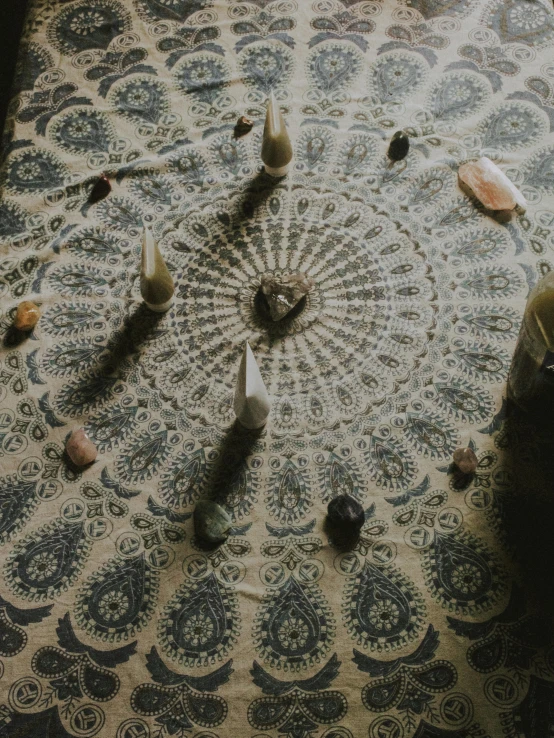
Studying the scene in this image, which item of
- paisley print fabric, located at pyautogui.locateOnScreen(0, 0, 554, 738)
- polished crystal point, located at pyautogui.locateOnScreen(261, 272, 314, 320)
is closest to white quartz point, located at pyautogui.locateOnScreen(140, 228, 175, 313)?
paisley print fabric, located at pyautogui.locateOnScreen(0, 0, 554, 738)

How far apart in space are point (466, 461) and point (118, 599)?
436 mm

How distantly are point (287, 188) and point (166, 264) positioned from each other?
223 mm

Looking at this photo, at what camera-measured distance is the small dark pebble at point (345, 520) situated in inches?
30.6

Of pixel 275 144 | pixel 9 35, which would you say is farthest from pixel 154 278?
pixel 9 35

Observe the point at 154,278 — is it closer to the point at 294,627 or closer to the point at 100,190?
the point at 100,190

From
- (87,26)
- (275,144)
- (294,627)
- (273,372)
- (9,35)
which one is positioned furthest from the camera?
(9,35)

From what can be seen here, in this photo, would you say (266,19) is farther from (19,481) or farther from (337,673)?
(337,673)

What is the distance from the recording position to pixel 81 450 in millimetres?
834

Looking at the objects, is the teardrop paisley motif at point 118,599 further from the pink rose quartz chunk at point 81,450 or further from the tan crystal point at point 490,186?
the tan crystal point at point 490,186

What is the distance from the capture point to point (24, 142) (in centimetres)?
111

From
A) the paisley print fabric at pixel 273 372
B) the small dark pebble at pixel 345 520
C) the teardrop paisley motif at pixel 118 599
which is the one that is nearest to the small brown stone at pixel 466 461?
the paisley print fabric at pixel 273 372

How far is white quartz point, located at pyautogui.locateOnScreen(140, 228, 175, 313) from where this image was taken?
0.89m

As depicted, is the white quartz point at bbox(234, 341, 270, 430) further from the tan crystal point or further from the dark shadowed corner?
the dark shadowed corner

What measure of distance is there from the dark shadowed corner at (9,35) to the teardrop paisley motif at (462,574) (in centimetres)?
147
